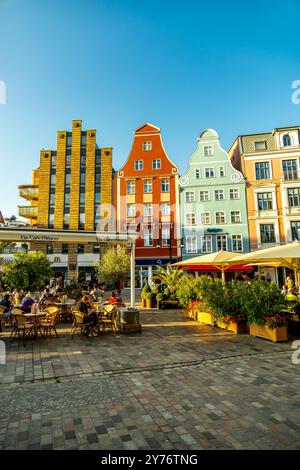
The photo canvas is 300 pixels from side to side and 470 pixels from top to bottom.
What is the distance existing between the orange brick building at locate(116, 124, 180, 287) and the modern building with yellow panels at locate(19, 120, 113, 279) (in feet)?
17.7

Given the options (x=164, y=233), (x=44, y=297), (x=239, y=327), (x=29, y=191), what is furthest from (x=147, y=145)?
(x=239, y=327)

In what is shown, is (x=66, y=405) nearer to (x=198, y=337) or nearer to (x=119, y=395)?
(x=119, y=395)

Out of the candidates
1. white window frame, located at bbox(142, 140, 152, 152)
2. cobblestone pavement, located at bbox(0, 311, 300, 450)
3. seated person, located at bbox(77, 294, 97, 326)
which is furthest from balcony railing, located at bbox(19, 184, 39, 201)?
cobblestone pavement, located at bbox(0, 311, 300, 450)

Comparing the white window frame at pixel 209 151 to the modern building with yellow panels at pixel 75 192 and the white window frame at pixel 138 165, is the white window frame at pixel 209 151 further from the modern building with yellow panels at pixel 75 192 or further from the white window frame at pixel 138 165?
the modern building with yellow panels at pixel 75 192

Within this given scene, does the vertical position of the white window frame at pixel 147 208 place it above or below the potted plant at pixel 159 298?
above

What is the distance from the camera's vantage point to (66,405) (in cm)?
424

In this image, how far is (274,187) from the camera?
90.7ft

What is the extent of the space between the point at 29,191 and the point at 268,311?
40809mm

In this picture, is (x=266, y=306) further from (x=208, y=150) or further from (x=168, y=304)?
(x=208, y=150)

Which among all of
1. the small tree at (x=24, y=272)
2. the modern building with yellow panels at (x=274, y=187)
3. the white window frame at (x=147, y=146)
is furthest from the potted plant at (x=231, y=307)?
the white window frame at (x=147, y=146)

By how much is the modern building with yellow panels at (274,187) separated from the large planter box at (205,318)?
1801 cm

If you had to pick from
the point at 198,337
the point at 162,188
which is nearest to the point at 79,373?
the point at 198,337

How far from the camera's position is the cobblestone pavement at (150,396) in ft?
11.1
